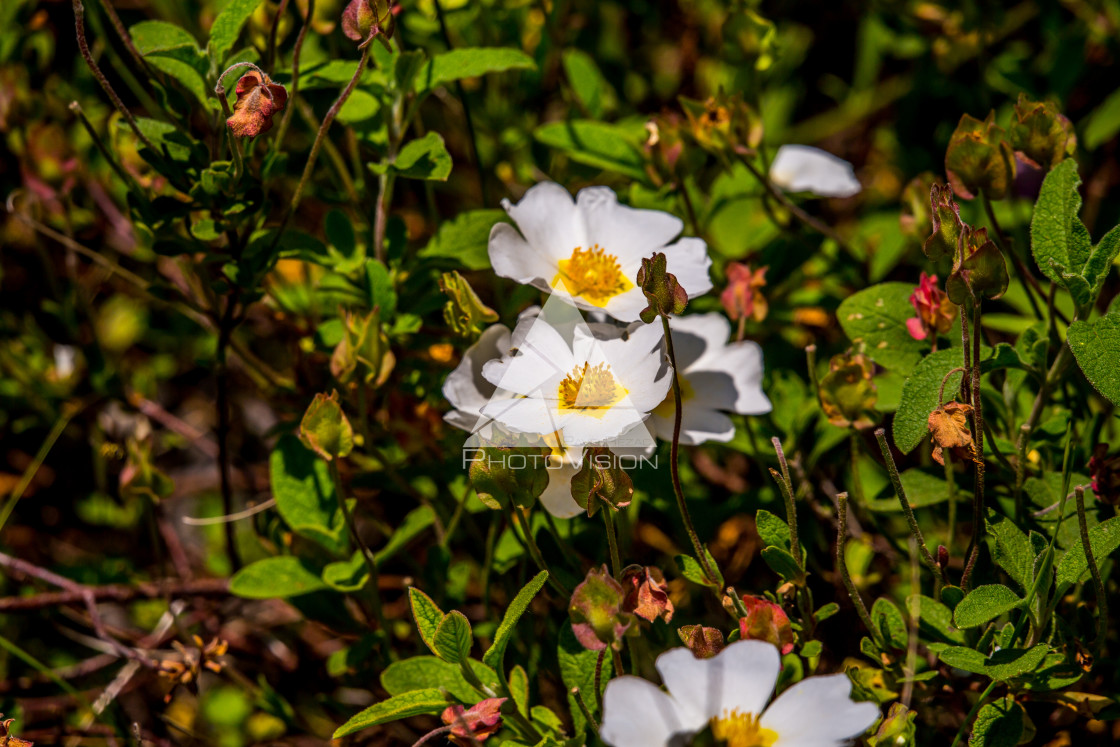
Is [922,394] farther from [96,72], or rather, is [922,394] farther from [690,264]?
[96,72]

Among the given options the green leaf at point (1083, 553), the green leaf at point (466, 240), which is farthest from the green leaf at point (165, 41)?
the green leaf at point (1083, 553)

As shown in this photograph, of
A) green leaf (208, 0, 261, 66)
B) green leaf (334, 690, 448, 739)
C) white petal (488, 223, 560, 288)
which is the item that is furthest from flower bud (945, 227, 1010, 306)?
green leaf (208, 0, 261, 66)

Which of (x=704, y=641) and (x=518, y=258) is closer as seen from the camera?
(x=704, y=641)

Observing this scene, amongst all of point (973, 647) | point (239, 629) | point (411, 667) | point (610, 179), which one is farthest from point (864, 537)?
point (239, 629)

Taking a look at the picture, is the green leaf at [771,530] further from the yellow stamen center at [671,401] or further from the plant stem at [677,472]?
the yellow stamen center at [671,401]

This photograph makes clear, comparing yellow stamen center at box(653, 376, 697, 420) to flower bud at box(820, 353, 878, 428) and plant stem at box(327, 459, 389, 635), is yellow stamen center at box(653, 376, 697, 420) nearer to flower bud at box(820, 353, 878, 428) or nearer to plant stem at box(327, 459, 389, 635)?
flower bud at box(820, 353, 878, 428)

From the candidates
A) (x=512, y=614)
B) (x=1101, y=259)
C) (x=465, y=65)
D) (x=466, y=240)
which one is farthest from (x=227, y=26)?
(x=1101, y=259)
